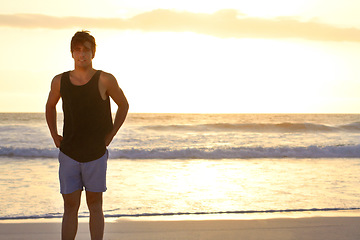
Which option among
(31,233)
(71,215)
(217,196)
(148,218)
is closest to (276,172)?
(217,196)

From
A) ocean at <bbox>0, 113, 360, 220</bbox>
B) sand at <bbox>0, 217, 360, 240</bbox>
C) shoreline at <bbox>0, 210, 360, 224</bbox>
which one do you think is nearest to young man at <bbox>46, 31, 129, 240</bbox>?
sand at <bbox>0, 217, 360, 240</bbox>

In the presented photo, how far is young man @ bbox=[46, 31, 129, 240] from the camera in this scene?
122 inches

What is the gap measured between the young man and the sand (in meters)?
1.43

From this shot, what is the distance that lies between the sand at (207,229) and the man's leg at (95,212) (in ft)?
3.83

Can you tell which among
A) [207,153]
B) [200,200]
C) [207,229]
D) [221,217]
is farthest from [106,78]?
[207,153]

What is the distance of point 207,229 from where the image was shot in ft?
15.6

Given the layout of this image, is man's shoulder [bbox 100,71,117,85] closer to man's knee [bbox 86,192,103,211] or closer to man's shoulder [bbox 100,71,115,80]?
man's shoulder [bbox 100,71,115,80]

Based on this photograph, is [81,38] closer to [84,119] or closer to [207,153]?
[84,119]

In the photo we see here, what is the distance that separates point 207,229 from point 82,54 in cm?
252

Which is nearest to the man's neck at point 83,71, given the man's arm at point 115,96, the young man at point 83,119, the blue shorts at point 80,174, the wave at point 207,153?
the young man at point 83,119

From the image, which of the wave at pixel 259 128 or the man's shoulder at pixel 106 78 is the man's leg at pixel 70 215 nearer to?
the man's shoulder at pixel 106 78

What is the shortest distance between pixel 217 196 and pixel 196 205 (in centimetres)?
73

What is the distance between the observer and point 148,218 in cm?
534

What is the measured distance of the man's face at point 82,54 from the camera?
3.11 meters
